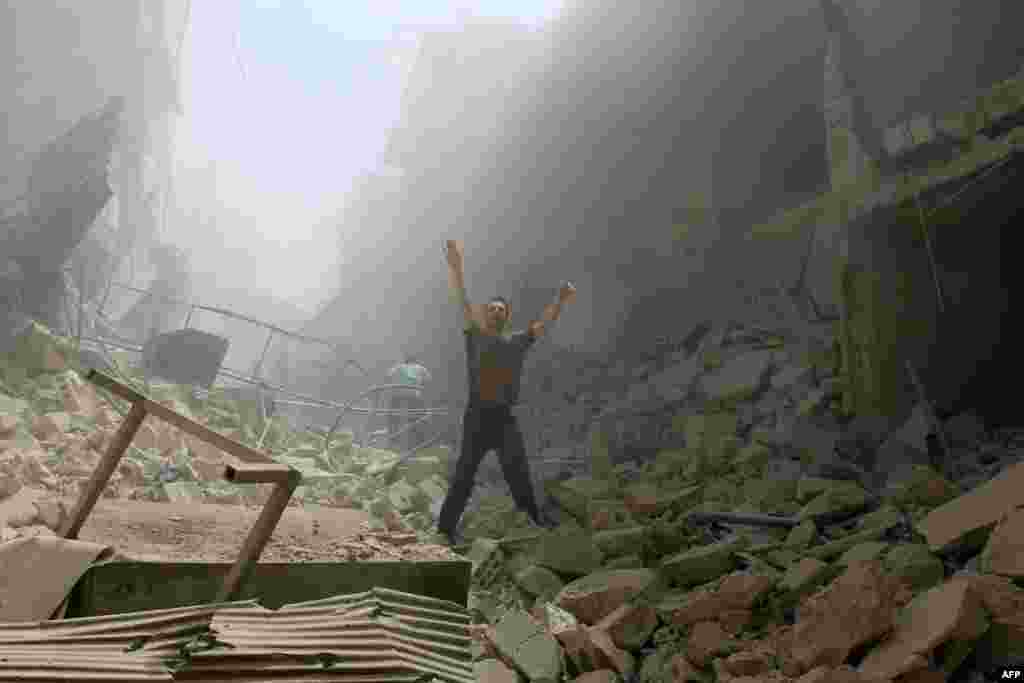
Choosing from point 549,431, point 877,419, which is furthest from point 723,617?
point 549,431

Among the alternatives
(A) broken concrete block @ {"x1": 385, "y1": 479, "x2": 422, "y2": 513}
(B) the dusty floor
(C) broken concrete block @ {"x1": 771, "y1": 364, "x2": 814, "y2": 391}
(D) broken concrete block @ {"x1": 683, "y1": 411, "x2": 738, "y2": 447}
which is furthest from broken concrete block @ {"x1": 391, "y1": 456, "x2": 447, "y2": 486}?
(C) broken concrete block @ {"x1": 771, "y1": 364, "x2": 814, "y2": 391}

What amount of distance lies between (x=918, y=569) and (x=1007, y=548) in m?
0.37

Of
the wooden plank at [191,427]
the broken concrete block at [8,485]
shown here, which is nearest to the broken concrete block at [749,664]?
the wooden plank at [191,427]

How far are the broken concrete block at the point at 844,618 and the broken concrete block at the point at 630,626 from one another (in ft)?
2.38

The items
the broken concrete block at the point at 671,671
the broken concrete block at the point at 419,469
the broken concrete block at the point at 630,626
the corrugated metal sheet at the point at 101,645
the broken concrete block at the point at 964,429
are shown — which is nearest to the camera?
the corrugated metal sheet at the point at 101,645

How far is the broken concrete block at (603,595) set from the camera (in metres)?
3.27

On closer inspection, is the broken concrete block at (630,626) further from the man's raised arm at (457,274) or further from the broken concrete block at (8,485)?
the broken concrete block at (8,485)

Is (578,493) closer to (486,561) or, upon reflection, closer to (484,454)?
(484,454)

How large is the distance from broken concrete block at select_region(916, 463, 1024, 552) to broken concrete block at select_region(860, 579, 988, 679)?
2.12 ft

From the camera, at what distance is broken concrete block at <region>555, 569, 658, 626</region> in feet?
10.7

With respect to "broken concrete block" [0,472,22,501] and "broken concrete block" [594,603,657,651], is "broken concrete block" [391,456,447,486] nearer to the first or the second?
"broken concrete block" [0,472,22,501]

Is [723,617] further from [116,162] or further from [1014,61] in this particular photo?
[116,162]

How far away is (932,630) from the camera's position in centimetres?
223

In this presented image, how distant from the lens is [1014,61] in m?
9.01
